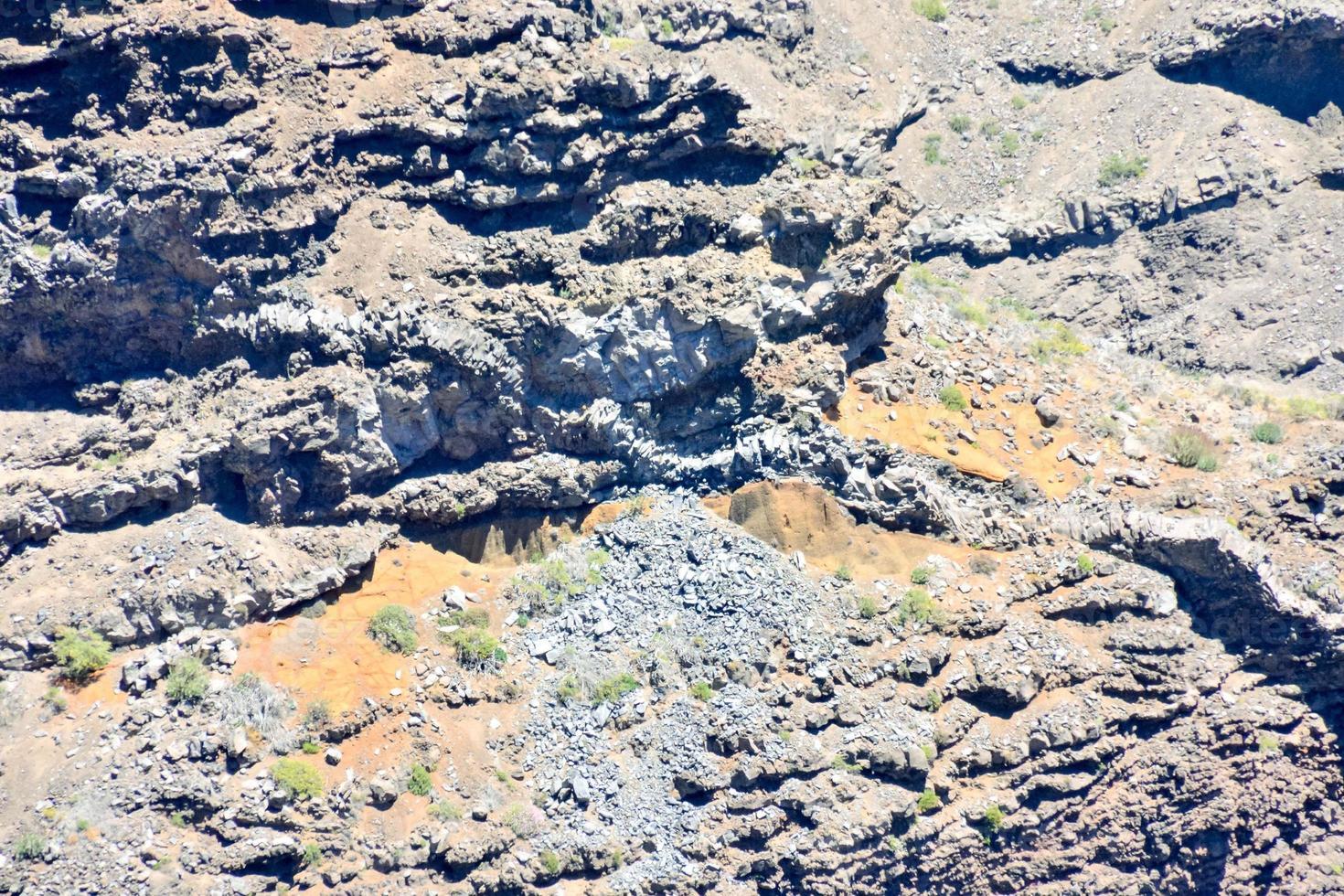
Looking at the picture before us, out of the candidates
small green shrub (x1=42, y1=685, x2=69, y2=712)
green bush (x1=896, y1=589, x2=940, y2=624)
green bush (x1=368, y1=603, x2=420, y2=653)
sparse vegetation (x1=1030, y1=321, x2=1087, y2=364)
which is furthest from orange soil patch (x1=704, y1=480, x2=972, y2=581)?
small green shrub (x1=42, y1=685, x2=69, y2=712)

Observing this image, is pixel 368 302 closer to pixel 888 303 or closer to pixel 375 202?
pixel 375 202

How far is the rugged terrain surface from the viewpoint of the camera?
28109mm

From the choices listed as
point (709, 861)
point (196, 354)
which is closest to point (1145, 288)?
point (709, 861)

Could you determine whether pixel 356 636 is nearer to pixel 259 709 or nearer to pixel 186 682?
pixel 259 709

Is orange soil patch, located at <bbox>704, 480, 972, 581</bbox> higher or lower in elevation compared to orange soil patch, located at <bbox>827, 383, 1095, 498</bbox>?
lower

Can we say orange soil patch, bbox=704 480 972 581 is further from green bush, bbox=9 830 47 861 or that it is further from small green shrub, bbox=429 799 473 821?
green bush, bbox=9 830 47 861

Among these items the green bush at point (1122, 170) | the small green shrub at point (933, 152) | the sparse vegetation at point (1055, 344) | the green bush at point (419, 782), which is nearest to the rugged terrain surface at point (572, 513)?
the green bush at point (419, 782)

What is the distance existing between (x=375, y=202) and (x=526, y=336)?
4.39 m

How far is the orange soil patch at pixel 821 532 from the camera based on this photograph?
3150 centimetres

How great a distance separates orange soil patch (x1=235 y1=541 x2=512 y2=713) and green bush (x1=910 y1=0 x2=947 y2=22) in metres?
21.8

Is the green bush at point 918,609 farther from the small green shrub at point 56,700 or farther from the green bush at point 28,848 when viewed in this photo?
the green bush at point 28,848

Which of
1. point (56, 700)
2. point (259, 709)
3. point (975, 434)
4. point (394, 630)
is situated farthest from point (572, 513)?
point (56, 700)

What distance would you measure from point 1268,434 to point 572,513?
1621cm

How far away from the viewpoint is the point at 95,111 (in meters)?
30.6
